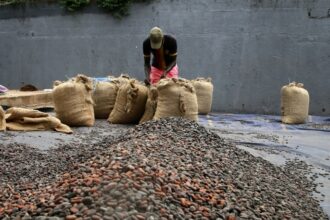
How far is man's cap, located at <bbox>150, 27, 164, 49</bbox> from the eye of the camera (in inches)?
248

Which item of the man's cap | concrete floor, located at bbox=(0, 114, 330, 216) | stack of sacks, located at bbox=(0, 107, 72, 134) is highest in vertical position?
the man's cap

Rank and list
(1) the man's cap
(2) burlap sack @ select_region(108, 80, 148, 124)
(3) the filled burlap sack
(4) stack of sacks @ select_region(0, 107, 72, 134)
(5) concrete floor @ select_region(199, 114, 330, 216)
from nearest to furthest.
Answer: (5) concrete floor @ select_region(199, 114, 330, 216), (4) stack of sacks @ select_region(0, 107, 72, 134), (2) burlap sack @ select_region(108, 80, 148, 124), (1) the man's cap, (3) the filled burlap sack

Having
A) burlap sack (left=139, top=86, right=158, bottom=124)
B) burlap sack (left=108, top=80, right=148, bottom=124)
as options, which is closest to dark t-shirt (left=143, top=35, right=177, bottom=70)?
burlap sack (left=108, top=80, right=148, bottom=124)

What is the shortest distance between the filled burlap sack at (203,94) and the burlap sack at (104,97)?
1445 mm

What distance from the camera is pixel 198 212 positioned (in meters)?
2.38

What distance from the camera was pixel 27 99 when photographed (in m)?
6.84

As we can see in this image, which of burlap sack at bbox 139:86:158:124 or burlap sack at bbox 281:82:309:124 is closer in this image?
burlap sack at bbox 139:86:158:124

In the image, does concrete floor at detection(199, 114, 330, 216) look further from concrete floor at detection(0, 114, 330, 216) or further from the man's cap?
the man's cap

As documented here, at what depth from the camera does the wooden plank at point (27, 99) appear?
644cm

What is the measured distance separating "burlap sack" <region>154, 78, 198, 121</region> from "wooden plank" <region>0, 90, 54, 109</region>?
1.95m

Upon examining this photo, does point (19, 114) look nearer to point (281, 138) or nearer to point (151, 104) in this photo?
point (151, 104)

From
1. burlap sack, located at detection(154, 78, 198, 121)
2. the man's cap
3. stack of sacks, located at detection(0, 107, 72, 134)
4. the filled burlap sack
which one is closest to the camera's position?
stack of sacks, located at detection(0, 107, 72, 134)

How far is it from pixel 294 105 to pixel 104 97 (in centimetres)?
255

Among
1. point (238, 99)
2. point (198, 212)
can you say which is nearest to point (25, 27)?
point (238, 99)
